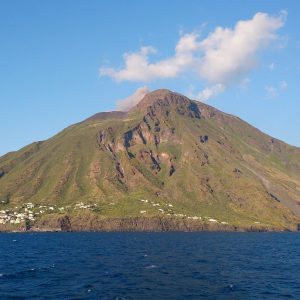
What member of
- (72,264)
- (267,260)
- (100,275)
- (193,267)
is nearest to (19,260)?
(72,264)

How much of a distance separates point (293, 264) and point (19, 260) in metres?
106

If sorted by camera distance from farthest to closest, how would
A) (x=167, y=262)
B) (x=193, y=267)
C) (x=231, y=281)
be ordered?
(x=167, y=262), (x=193, y=267), (x=231, y=281)

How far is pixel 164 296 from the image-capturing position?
9762 centimetres

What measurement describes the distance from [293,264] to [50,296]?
106189 millimetres

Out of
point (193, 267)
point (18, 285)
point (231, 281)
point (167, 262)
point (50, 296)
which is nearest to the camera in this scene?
point (50, 296)

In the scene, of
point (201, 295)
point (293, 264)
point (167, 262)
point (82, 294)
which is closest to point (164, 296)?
point (201, 295)

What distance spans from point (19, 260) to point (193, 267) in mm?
68828

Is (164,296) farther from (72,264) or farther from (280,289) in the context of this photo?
(72,264)

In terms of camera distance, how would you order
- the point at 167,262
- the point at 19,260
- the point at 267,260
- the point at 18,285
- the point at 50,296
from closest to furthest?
1. the point at 50,296
2. the point at 18,285
3. the point at 167,262
4. the point at 19,260
5. the point at 267,260

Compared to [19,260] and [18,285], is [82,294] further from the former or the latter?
[19,260]

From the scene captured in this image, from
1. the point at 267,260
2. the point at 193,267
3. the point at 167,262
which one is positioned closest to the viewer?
the point at 193,267

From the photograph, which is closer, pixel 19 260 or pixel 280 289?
pixel 280 289

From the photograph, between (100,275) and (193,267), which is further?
(193,267)

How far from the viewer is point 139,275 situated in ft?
411
